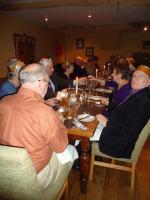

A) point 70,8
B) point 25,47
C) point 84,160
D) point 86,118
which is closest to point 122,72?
point 86,118

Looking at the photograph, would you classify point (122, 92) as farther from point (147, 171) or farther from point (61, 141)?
point (61, 141)

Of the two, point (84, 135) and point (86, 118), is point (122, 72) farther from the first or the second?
point (84, 135)

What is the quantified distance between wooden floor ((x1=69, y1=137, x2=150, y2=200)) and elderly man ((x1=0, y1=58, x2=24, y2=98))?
1.13 metres

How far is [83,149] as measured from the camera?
1631 mm

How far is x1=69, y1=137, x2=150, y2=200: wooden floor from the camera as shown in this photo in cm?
179

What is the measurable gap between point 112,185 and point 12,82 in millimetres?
1524

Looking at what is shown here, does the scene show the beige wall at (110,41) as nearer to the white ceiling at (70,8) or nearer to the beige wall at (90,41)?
the beige wall at (90,41)

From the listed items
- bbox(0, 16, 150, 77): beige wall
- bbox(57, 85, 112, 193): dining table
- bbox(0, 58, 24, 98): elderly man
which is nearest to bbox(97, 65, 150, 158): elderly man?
bbox(57, 85, 112, 193): dining table

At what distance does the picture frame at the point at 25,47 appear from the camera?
566 cm

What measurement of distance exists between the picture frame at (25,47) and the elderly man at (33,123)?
14.5 ft

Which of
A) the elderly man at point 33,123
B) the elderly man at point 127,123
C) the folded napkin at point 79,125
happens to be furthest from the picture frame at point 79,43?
the elderly man at point 33,123

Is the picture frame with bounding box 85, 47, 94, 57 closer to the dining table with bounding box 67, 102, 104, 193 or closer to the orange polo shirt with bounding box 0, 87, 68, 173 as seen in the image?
the dining table with bounding box 67, 102, 104, 193

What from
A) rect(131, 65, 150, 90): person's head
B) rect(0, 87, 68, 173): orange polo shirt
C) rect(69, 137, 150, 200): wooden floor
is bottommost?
rect(69, 137, 150, 200): wooden floor

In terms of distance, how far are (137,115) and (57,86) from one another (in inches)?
82.3
